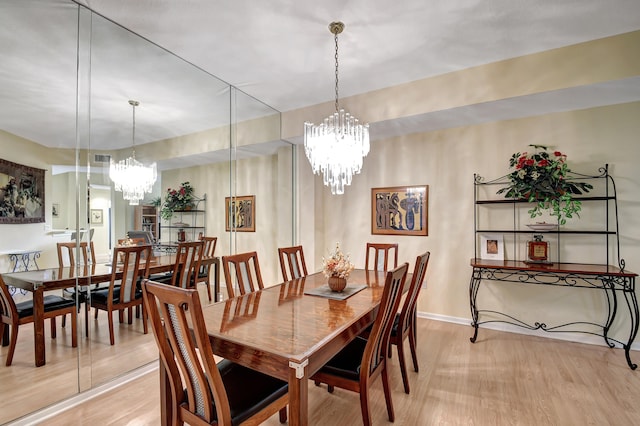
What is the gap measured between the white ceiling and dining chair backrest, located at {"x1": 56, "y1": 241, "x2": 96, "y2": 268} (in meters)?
0.74

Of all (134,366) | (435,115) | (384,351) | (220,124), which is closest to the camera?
(384,351)

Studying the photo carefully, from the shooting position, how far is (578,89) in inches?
108

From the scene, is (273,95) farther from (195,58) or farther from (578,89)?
(578,89)

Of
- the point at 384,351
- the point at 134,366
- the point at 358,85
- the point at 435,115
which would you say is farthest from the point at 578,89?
the point at 134,366

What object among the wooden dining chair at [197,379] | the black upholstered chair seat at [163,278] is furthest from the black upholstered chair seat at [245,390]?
the black upholstered chair seat at [163,278]

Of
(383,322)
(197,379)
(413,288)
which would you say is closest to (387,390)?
(383,322)

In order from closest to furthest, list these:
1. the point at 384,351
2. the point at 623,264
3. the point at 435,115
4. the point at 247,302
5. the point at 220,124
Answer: the point at 384,351 → the point at 247,302 → the point at 623,264 → the point at 435,115 → the point at 220,124

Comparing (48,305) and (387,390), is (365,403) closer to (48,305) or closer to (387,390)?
(387,390)

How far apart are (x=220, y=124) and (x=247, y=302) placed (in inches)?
93.1

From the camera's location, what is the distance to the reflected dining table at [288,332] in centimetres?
133

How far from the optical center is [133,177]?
268cm

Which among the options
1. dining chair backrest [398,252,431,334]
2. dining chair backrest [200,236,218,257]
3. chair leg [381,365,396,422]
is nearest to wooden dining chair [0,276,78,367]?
dining chair backrest [200,236,218,257]

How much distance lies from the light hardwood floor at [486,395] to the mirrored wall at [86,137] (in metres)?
0.30

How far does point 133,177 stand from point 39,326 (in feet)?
4.18
